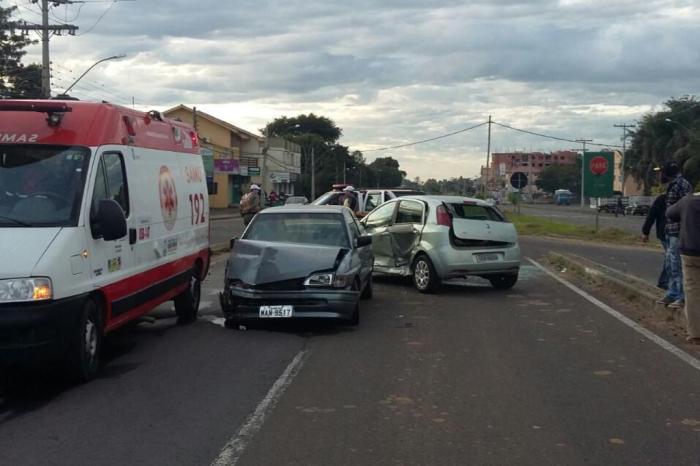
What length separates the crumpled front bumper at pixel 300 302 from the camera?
9.59 meters

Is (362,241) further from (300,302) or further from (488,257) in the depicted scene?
(488,257)

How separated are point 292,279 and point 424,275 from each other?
175 inches

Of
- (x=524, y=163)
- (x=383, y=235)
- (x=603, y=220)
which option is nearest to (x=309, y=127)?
(x=524, y=163)

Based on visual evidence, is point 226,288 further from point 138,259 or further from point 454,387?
point 454,387

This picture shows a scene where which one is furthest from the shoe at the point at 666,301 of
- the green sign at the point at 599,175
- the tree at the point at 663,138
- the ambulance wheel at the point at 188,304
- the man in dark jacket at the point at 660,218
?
the tree at the point at 663,138

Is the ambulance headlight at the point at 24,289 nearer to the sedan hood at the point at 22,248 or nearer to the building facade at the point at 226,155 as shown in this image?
the sedan hood at the point at 22,248

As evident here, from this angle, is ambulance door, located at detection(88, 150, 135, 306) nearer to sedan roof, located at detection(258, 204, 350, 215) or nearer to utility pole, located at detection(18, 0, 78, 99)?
sedan roof, located at detection(258, 204, 350, 215)

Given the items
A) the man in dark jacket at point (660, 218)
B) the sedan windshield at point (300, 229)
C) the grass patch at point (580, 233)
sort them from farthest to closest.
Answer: the grass patch at point (580, 233) → the man in dark jacket at point (660, 218) → the sedan windshield at point (300, 229)

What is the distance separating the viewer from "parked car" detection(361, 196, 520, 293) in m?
13.4

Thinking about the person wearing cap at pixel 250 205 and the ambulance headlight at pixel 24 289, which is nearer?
the ambulance headlight at pixel 24 289

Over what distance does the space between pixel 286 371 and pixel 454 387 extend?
1.63m

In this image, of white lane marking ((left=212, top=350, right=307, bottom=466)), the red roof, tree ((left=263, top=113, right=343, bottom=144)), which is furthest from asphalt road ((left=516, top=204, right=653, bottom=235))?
tree ((left=263, top=113, right=343, bottom=144))

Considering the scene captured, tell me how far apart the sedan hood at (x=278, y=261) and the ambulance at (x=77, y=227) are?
2.80 ft

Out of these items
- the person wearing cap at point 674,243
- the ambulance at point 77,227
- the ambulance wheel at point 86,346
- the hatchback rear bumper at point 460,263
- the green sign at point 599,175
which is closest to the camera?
the ambulance at point 77,227
